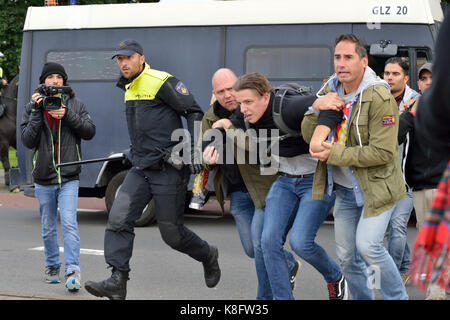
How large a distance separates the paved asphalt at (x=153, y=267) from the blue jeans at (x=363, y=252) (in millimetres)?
1385

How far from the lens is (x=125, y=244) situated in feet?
17.9

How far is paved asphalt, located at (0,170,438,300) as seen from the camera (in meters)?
6.16

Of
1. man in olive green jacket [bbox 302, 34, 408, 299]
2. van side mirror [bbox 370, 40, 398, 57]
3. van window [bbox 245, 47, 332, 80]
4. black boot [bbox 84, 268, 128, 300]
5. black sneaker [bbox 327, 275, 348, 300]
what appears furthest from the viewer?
van window [bbox 245, 47, 332, 80]

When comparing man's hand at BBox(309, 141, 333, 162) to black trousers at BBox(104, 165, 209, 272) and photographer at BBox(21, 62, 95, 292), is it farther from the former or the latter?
photographer at BBox(21, 62, 95, 292)

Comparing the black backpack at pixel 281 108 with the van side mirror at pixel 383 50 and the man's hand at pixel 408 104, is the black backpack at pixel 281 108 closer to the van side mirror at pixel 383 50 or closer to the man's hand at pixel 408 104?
the man's hand at pixel 408 104

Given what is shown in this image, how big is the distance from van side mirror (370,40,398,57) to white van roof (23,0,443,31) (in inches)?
15.0

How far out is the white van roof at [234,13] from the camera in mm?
9594

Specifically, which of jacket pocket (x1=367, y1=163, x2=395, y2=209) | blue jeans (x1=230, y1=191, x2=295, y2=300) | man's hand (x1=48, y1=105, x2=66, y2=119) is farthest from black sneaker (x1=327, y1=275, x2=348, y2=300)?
man's hand (x1=48, y1=105, x2=66, y2=119)

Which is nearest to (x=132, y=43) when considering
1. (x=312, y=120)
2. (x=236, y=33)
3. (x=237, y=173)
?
(x=237, y=173)

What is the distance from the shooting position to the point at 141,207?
5.59 m

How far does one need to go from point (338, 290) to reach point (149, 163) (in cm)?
160

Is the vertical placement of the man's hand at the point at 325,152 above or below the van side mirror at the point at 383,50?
below

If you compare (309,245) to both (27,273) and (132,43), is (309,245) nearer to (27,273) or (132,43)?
(132,43)

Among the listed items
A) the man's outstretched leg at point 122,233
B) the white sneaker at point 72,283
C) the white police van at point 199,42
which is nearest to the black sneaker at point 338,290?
the man's outstretched leg at point 122,233
